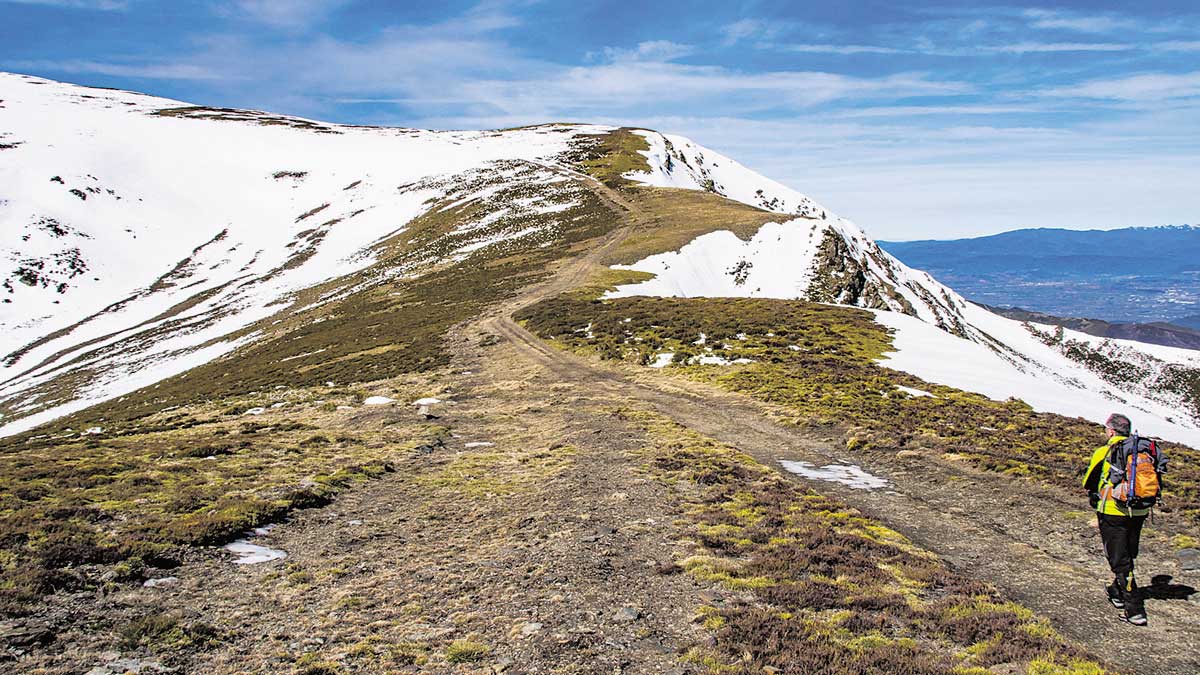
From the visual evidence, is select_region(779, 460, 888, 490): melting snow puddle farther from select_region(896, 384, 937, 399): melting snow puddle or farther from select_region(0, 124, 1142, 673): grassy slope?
select_region(896, 384, 937, 399): melting snow puddle

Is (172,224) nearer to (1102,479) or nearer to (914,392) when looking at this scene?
(914,392)

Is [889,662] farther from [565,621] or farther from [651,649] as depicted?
[565,621]

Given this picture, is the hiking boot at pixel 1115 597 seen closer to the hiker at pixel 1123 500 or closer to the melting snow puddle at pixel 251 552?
the hiker at pixel 1123 500

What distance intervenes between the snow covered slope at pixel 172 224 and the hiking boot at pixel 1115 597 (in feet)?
204

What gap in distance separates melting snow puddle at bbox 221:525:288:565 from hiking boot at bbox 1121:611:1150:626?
15.8m

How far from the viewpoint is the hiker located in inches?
407

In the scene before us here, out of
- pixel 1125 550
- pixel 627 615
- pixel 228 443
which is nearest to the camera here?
pixel 627 615

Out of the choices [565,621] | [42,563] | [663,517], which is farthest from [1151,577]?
[42,563]


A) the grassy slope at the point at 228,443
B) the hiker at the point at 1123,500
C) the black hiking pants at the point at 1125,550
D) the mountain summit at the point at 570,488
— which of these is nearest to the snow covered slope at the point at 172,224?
the mountain summit at the point at 570,488

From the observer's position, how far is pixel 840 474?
61.2ft

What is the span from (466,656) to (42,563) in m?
8.57

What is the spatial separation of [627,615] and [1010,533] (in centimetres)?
977

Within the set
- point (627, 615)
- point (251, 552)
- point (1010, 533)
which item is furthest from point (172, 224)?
point (1010, 533)

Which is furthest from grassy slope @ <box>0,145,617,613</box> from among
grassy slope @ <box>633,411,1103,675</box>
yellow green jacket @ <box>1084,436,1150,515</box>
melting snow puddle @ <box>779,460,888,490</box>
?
yellow green jacket @ <box>1084,436,1150,515</box>
